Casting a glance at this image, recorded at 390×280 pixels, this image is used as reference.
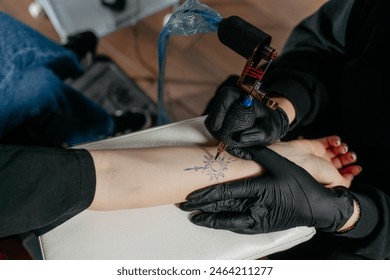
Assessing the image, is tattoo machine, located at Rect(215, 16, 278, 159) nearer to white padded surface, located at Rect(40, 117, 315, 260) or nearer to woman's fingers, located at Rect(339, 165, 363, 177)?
white padded surface, located at Rect(40, 117, 315, 260)

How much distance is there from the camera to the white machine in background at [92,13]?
147cm

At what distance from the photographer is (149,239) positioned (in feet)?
2.58

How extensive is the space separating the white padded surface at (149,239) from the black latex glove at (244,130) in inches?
7.9

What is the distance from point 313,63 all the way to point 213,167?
17.8 inches

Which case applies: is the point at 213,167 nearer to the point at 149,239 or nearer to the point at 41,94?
the point at 149,239

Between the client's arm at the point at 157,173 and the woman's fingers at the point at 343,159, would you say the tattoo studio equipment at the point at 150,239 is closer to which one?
the client's arm at the point at 157,173

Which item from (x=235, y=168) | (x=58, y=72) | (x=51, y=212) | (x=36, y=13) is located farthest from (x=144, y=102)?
(x=51, y=212)

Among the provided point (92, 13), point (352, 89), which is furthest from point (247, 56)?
point (92, 13)

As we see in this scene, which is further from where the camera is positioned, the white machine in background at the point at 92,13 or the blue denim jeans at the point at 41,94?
the white machine in background at the point at 92,13

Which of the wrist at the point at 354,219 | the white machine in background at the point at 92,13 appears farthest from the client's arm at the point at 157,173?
the white machine in background at the point at 92,13

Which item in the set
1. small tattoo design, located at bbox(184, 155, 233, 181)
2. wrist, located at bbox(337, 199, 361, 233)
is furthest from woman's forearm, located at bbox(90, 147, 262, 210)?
wrist, located at bbox(337, 199, 361, 233)

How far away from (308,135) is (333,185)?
19 cm

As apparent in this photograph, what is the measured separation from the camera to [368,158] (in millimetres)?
945

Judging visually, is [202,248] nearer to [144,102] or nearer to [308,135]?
[308,135]
